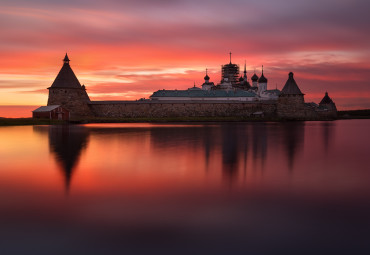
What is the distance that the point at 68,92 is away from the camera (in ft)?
154

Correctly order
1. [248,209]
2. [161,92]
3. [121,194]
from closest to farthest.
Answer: [248,209], [121,194], [161,92]

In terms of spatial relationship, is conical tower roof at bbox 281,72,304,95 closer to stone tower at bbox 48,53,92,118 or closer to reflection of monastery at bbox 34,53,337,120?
reflection of monastery at bbox 34,53,337,120

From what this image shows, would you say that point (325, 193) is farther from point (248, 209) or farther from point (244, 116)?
point (244, 116)

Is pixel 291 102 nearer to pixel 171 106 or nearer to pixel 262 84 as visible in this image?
pixel 171 106

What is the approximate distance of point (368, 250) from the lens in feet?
12.0

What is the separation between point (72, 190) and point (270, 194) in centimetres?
381

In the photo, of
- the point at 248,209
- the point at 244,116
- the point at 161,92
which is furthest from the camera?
the point at 161,92

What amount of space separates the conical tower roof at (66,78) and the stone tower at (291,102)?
30829 mm

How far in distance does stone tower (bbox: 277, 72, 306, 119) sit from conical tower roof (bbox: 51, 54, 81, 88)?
101ft

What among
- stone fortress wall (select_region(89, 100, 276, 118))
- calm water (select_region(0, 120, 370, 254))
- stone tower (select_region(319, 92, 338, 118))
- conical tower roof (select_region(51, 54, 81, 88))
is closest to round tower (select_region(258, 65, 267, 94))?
stone tower (select_region(319, 92, 338, 118))

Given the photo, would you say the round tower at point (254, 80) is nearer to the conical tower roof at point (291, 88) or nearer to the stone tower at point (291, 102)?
the conical tower roof at point (291, 88)

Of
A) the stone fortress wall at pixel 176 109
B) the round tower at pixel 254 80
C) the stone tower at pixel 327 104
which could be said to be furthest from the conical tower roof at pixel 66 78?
the stone tower at pixel 327 104

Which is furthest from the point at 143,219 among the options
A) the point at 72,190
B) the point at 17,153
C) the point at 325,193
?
the point at 17,153

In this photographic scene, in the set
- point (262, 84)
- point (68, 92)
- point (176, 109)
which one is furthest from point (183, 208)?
point (262, 84)
